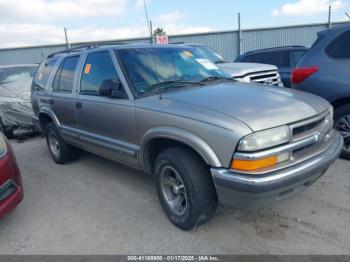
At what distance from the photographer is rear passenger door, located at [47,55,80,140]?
4500mm

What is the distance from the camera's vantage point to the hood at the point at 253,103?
2594 millimetres

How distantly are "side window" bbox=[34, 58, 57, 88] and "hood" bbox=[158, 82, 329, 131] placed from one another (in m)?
2.97

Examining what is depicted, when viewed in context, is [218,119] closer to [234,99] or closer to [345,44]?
[234,99]

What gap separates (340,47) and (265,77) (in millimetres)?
2257

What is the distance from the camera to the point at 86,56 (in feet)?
14.1

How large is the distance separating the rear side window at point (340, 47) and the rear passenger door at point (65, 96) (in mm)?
3639

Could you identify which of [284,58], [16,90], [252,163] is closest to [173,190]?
[252,163]

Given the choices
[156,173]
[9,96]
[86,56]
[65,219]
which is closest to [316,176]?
[156,173]

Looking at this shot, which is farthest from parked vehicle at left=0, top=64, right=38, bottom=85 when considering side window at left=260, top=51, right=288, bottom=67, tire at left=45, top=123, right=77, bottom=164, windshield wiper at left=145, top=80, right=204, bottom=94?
side window at left=260, top=51, right=288, bottom=67

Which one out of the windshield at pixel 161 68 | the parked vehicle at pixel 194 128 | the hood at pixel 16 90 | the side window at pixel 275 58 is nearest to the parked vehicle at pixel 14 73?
the hood at pixel 16 90

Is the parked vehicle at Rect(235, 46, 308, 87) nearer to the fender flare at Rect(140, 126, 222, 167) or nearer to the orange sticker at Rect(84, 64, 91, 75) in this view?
the orange sticker at Rect(84, 64, 91, 75)

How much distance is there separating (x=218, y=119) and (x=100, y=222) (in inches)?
70.9

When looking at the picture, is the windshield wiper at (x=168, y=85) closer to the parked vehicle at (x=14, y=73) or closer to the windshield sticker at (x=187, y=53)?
the windshield sticker at (x=187, y=53)

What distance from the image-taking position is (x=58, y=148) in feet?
17.7
